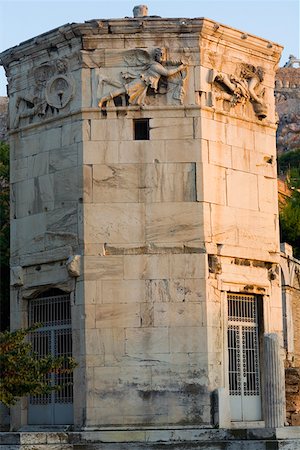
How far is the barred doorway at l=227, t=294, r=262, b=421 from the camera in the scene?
84.6 ft

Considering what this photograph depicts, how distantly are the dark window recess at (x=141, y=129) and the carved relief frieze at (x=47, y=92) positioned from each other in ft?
5.28

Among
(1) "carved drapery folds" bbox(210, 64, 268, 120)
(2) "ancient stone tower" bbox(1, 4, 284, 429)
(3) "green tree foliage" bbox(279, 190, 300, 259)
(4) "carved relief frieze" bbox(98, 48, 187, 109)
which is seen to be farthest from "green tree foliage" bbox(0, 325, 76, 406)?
(3) "green tree foliage" bbox(279, 190, 300, 259)

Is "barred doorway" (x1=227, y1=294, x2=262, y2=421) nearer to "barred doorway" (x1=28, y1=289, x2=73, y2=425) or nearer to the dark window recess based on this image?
"barred doorway" (x1=28, y1=289, x2=73, y2=425)

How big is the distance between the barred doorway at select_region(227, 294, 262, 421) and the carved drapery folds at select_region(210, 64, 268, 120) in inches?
174

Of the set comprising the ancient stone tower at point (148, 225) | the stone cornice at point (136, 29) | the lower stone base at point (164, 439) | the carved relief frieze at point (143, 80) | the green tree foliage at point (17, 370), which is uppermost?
the stone cornice at point (136, 29)

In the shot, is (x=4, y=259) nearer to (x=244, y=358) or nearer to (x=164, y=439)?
(x=244, y=358)

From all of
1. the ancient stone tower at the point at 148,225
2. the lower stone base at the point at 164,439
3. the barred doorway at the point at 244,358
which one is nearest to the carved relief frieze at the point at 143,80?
the ancient stone tower at the point at 148,225

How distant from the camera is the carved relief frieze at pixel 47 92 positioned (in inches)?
1027

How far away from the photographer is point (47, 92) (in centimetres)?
2639

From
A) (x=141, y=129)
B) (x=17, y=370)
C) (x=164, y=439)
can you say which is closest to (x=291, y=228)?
(x=141, y=129)

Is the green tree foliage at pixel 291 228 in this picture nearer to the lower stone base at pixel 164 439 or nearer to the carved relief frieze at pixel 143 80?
the carved relief frieze at pixel 143 80

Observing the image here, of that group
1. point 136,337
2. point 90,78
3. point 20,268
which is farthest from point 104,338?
point 90,78

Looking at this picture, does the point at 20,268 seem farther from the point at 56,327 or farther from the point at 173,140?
the point at 173,140

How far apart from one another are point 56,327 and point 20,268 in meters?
1.70
